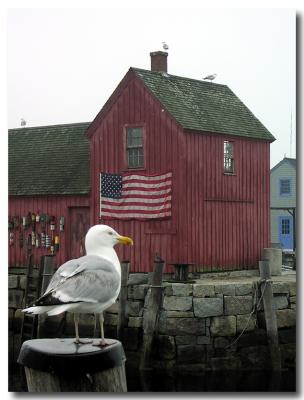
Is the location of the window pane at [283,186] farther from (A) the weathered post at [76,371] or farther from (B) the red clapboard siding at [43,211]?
(A) the weathered post at [76,371]

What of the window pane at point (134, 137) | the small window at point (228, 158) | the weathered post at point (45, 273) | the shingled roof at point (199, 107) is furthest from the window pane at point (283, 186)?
the weathered post at point (45, 273)

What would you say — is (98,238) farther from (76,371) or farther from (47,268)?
(47,268)

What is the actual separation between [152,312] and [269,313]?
1.53m

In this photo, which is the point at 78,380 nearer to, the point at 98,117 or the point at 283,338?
the point at 283,338

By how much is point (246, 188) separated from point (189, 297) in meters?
2.23

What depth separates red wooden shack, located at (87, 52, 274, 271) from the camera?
416 inches

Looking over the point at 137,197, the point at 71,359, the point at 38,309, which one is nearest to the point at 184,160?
Answer: the point at 137,197

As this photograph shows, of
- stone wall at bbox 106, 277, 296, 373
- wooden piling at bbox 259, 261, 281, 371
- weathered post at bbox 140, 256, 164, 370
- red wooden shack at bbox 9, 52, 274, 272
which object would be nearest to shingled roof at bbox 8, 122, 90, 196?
red wooden shack at bbox 9, 52, 274, 272

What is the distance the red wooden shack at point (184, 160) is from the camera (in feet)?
34.7

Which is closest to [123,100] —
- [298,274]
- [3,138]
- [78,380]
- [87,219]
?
[87,219]

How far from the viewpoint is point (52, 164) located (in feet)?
42.3

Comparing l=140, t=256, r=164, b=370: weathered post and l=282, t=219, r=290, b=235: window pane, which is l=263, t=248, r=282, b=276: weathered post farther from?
l=140, t=256, r=164, b=370: weathered post

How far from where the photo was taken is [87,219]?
11.9 metres

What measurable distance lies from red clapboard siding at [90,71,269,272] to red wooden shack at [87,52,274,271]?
0.01 m
